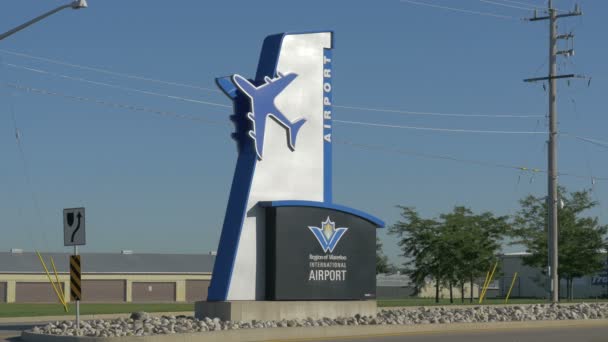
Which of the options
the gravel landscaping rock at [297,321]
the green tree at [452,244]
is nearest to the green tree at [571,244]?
the green tree at [452,244]

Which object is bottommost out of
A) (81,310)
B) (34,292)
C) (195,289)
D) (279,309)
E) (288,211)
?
(195,289)

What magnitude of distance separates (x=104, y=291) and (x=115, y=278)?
182 cm

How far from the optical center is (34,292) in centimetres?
9100

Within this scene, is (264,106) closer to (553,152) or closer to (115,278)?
(553,152)

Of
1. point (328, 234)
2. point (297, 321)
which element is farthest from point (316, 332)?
point (328, 234)

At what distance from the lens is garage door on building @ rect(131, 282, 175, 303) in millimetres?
95875

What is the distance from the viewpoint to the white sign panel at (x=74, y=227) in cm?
2553

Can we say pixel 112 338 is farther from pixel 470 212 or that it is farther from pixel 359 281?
A: pixel 470 212

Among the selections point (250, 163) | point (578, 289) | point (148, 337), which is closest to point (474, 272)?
point (578, 289)

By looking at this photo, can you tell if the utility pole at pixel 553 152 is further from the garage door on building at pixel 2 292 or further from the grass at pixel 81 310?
the garage door on building at pixel 2 292

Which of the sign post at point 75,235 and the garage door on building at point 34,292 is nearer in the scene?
the sign post at point 75,235

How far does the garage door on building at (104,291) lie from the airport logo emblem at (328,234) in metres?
61.6

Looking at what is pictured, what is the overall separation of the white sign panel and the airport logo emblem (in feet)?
28.2

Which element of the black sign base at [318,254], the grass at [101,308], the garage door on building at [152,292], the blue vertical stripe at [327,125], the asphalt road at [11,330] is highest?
the blue vertical stripe at [327,125]
